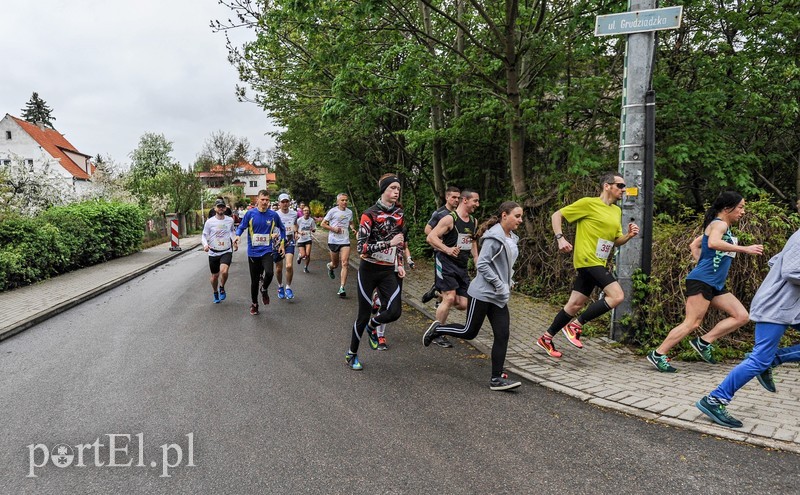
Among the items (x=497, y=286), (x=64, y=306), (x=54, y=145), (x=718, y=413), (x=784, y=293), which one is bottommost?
(x=64, y=306)

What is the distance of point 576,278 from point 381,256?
2.22 metres

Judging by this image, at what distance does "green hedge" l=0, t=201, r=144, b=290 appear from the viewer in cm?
1085

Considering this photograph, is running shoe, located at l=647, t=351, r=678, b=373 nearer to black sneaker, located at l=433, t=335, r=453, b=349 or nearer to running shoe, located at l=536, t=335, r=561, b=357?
running shoe, located at l=536, t=335, r=561, b=357

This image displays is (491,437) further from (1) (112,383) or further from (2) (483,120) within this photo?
(2) (483,120)

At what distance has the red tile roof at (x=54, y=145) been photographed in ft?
174

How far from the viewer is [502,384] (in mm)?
4457

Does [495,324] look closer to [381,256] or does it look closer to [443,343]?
[381,256]

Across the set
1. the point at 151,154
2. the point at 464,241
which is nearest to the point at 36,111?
the point at 151,154

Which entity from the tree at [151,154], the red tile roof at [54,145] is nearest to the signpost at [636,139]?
the red tile roof at [54,145]

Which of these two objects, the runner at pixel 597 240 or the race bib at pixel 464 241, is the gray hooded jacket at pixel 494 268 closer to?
the runner at pixel 597 240

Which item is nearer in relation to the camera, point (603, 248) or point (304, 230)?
point (603, 248)

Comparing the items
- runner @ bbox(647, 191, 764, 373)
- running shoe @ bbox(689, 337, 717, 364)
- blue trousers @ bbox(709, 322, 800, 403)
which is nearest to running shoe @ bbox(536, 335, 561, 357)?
runner @ bbox(647, 191, 764, 373)

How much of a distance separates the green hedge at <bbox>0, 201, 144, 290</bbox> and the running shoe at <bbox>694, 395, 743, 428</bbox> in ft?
41.0

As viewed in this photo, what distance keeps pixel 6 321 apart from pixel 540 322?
8.27 meters
